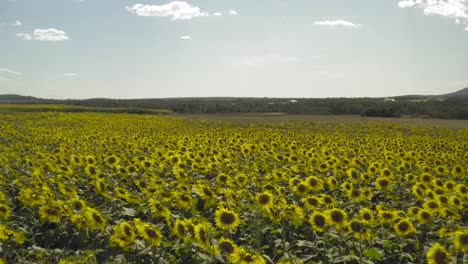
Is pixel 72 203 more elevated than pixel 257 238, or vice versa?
pixel 72 203

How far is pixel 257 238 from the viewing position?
4223 millimetres

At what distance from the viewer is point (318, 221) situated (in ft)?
14.1

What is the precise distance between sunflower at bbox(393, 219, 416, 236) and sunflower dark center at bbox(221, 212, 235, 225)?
1.99 meters

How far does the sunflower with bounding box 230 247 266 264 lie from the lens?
3135mm

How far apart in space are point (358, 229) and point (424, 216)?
3.64 ft

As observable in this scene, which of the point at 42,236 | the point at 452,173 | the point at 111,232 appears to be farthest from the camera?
the point at 452,173

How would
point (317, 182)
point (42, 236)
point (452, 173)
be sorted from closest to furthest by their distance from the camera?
point (42, 236) → point (317, 182) → point (452, 173)

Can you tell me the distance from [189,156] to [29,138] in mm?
6743

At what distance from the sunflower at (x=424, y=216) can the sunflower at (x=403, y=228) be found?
0.52 m

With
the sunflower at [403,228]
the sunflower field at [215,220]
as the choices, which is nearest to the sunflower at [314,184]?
the sunflower field at [215,220]

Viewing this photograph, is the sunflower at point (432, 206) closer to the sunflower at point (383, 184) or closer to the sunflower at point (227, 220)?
the sunflower at point (383, 184)

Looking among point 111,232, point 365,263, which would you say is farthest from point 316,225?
point 111,232

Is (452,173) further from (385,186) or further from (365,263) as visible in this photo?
(365,263)

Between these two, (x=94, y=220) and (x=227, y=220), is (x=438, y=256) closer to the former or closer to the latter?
(x=227, y=220)
